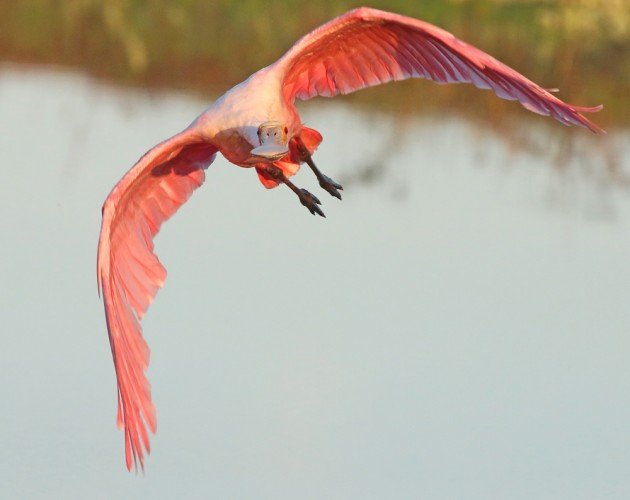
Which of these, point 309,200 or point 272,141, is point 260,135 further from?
point 309,200

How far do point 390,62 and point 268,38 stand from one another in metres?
9.73

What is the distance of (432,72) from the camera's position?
8.38 metres

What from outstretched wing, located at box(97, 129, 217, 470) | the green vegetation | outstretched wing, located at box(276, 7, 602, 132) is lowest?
outstretched wing, located at box(97, 129, 217, 470)

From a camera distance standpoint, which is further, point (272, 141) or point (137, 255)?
point (137, 255)

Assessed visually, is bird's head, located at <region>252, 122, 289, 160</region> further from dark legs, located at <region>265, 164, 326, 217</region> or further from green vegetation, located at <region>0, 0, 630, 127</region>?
green vegetation, located at <region>0, 0, 630, 127</region>

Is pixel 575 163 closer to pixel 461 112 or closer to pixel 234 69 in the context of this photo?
pixel 461 112

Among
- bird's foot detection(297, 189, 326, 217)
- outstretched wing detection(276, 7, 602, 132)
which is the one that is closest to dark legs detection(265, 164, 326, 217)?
bird's foot detection(297, 189, 326, 217)

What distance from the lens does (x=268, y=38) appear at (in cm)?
1822

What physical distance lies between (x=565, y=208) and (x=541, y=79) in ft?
9.21

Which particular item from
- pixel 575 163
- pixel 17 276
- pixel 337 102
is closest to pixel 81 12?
pixel 337 102

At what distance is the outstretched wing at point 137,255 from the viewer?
7887mm

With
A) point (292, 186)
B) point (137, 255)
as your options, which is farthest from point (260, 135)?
point (137, 255)

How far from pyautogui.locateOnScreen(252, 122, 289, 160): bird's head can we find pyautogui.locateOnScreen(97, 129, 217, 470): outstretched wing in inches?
13.4

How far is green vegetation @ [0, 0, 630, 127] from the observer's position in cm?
1709
